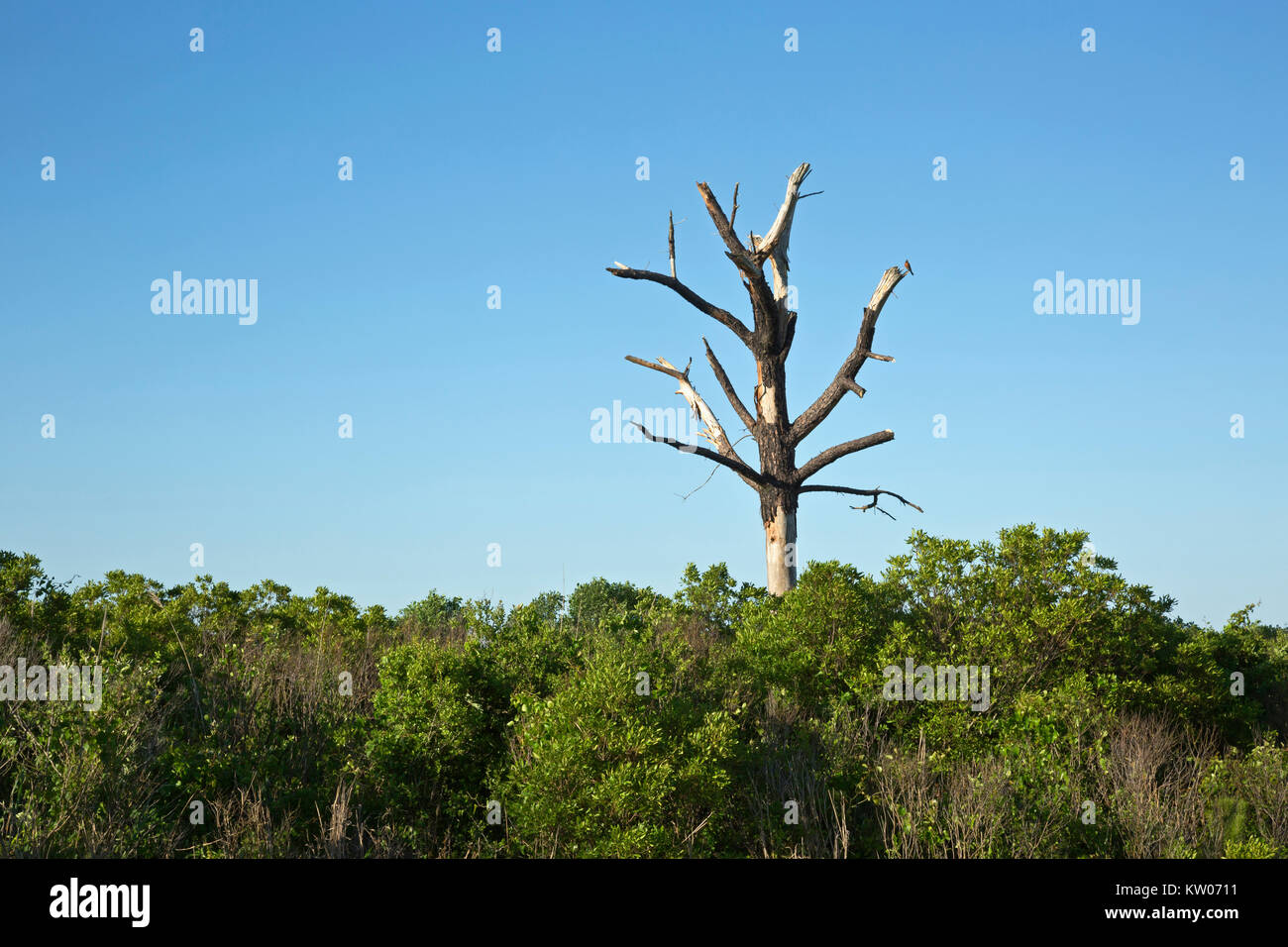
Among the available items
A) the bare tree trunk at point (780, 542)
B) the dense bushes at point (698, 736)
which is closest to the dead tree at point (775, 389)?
the bare tree trunk at point (780, 542)

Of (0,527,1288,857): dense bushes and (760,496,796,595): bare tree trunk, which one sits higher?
(760,496,796,595): bare tree trunk

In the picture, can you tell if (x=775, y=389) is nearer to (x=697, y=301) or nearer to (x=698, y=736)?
(x=697, y=301)

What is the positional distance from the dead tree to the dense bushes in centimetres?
416

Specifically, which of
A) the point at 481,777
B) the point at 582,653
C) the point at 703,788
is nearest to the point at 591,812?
the point at 703,788

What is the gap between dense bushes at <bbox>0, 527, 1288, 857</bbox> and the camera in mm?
8398

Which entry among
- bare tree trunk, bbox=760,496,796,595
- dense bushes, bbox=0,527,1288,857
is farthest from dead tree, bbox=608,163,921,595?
dense bushes, bbox=0,527,1288,857

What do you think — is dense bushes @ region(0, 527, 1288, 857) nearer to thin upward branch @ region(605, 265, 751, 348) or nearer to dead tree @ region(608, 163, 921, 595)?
dead tree @ region(608, 163, 921, 595)

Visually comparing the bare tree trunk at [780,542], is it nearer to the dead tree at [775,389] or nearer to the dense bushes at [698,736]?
the dead tree at [775,389]

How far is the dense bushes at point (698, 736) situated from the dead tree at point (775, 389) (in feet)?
13.6

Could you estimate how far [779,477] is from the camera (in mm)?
19125

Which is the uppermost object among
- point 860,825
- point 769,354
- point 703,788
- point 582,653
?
point 769,354

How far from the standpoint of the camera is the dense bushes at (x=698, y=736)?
8.40 meters
